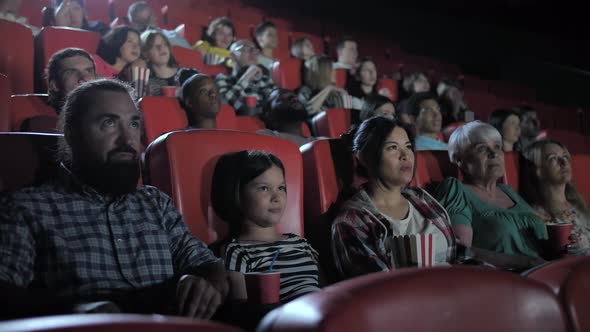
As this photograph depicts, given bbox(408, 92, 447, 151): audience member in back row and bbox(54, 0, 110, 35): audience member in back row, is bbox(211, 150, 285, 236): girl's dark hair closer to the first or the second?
bbox(408, 92, 447, 151): audience member in back row

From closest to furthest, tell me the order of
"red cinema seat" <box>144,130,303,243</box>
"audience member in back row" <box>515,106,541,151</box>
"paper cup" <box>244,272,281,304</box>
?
"paper cup" <box>244,272,281,304</box> < "red cinema seat" <box>144,130,303,243</box> < "audience member in back row" <box>515,106,541,151</box>

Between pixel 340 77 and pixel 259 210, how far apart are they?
1087 millimetres

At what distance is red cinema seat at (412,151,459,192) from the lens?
75cm

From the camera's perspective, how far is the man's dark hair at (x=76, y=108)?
1.44 ft

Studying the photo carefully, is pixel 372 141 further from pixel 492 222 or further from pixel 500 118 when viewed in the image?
pixel 500 118

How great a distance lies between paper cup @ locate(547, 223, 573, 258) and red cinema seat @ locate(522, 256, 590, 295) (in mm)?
347

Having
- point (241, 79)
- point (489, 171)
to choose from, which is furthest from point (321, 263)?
point (241, 79)

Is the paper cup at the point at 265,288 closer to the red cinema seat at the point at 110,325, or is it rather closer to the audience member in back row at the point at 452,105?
the red cinema seat at the point at 110,325

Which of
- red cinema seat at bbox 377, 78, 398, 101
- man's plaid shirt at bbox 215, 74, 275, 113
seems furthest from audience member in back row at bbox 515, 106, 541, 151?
man's plaid shirt at bbox 215, 74, 275, 113

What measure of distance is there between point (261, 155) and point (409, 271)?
34 centimetres

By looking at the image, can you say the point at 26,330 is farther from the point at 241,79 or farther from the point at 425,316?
the point at 241,79

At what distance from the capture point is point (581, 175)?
893 millimetres

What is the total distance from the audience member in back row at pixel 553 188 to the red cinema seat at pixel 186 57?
777mm

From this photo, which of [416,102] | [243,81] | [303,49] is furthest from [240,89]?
[303,49]
